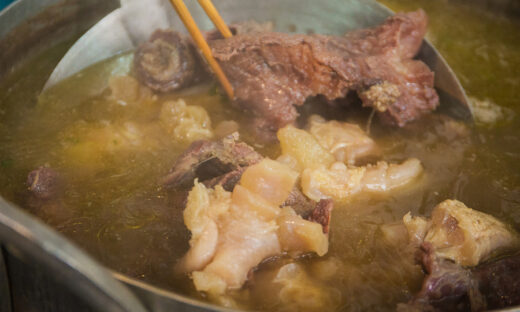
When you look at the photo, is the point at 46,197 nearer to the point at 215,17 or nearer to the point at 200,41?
the point at 200,41

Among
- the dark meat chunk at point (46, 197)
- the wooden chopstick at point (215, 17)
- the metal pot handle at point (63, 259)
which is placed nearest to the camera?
the metal pot handle at point (63, 259)

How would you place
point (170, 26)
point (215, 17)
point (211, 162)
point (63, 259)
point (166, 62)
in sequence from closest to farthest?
point (63, 259), point (211, 162), point (215, 17), point (166, 62), point (170, 26)

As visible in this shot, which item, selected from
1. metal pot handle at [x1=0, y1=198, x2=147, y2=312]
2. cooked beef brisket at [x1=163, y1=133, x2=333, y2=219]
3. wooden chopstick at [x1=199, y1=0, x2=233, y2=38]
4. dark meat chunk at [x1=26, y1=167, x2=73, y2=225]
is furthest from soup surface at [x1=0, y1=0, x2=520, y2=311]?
metal pot handle at [x1=0, y1=198, x2=147, y2=312]

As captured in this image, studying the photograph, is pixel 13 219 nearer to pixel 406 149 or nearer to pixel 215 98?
pixel 215 98

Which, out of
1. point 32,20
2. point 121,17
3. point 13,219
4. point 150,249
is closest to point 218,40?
point 121,17

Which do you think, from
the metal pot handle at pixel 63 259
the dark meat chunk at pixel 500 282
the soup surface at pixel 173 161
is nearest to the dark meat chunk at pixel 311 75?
the soup surface at pixel 173 161

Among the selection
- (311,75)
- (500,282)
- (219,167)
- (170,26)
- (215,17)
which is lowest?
(500,282)

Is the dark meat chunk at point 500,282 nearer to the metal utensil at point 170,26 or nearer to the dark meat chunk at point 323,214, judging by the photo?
the dark meat chunk at point 323,214

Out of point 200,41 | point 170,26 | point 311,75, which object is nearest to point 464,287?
point 311,75
